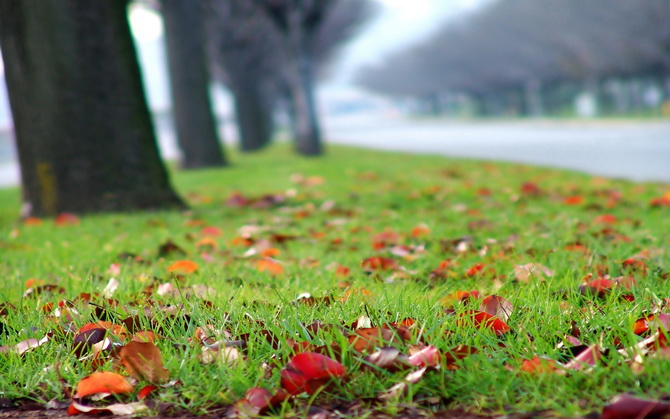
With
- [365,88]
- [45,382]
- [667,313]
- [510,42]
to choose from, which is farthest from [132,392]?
[365,88]

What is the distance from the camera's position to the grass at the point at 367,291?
192 cm

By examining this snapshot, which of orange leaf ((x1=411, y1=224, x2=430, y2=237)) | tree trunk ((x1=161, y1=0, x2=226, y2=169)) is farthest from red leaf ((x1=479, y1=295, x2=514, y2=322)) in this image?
tree trunk ((x1=161, y1=0, x2=226, y2=169))

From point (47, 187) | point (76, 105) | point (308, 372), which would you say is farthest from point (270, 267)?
point (47, 187)

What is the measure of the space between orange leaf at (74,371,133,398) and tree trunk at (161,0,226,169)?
1189 cm

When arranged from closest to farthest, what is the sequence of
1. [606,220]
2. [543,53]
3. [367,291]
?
[367,291] < [606,220] < [543,53]

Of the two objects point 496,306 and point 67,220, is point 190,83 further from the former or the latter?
point 496,306

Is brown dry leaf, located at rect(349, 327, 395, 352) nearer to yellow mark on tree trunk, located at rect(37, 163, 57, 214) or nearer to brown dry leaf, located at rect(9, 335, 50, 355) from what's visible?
brown dry leaf, located at rect(9, 335, 50, 355)

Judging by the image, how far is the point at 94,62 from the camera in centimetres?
629

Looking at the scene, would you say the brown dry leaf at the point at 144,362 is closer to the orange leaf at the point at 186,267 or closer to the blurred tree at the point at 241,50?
the orange leaf at the point at 186,267

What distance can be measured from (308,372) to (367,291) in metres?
0.85

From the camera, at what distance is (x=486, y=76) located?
62031mm

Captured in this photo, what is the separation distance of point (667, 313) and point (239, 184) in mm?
8140

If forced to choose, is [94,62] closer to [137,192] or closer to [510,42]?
[137,192]

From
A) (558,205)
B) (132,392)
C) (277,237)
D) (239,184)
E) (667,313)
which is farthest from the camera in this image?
(239,184)
